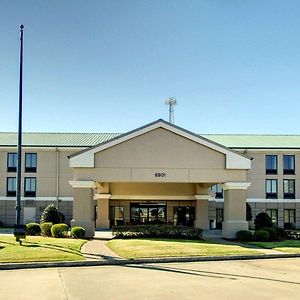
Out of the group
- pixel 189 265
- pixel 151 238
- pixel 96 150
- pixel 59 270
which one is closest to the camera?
pixel 59 270

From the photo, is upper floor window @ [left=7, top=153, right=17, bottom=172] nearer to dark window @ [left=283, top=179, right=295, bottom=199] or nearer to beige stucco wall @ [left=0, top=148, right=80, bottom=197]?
beige stucco wall @ [left=0, top=148, right=80, bottom=197]

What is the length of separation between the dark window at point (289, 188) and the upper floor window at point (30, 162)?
24338mm

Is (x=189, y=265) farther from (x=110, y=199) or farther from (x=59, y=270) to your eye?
(x=110, y=199)

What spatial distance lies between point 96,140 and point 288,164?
63.1 ft

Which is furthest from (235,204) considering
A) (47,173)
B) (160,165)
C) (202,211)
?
(47,173)

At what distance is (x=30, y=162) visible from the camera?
149 ft

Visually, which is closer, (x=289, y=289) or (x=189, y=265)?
(x=289, y=289)

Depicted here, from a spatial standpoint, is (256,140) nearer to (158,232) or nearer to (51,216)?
(51,216)

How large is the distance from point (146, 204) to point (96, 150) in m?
17.9

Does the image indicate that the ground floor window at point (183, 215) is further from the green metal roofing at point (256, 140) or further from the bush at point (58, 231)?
the bush at point (58, 231)

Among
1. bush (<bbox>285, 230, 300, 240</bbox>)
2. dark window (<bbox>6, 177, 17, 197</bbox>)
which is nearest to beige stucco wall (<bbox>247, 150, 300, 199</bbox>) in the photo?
bush (<bbox>285, 230, 300, 240</bbox>)

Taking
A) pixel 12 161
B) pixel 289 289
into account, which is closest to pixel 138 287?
pixel 289 289

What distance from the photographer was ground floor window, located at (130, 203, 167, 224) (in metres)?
45.4

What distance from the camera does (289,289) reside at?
12.1 metres
